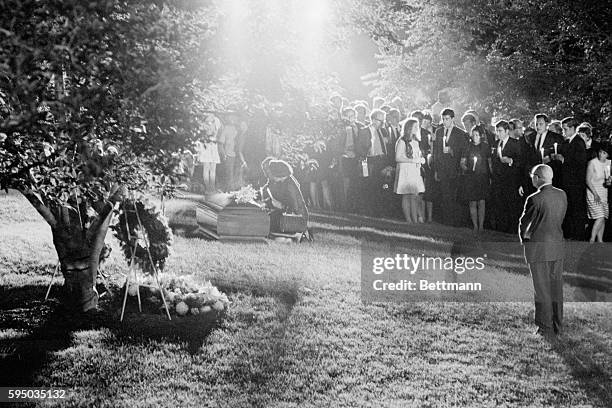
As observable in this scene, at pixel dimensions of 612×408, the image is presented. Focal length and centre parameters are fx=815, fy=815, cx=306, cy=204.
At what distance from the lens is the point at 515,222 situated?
47.4ft

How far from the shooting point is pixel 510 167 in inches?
556

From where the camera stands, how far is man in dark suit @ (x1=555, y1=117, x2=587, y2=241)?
1359 cm

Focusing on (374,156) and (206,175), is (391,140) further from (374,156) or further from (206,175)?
(206,175)

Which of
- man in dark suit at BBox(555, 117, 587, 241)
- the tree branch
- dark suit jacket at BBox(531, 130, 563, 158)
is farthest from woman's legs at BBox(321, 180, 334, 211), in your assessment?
the tree branch

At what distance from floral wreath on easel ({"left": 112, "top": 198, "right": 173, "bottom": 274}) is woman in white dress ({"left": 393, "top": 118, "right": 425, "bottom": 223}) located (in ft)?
17.8

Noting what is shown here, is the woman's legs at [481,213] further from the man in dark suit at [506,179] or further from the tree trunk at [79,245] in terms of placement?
the tree trunk at [79,245]

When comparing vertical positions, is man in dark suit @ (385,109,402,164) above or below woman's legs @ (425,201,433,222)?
above

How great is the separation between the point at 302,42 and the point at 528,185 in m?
7.30

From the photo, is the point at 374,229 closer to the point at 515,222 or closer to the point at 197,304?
the point at 515,222

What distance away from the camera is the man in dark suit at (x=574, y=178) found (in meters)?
13.6

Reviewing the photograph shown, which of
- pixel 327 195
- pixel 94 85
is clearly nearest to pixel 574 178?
pixel 327 195

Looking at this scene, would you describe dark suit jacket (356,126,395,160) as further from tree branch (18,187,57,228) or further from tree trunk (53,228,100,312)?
tree branch (18,187,57,228)

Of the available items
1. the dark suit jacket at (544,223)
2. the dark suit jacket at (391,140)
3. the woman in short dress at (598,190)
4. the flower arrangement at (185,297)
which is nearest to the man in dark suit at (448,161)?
the dark suit jacket at (391,140)

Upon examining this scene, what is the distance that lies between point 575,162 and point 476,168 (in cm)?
164
